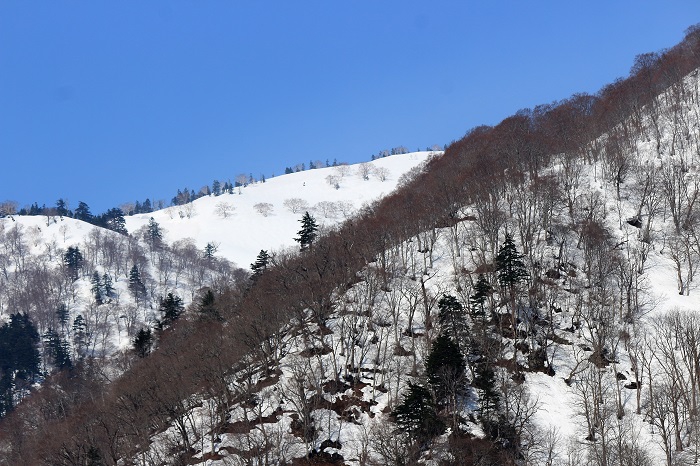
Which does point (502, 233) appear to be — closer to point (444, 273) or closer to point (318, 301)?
point (444, 273)

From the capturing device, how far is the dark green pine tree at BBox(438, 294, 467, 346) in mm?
51250

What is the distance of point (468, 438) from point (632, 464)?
469 inches

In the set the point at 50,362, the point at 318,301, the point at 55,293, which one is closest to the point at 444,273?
the point at 318,301

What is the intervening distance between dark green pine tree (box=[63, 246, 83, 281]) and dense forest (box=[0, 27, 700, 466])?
307ft

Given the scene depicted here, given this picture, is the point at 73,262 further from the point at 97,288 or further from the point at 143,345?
the point at 143,345

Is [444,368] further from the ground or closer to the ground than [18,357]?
closer to the ground

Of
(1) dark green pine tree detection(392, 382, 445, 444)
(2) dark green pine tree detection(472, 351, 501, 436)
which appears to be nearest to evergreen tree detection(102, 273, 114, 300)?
(2) dark green pine tree detection(472, 351, 501, 436)

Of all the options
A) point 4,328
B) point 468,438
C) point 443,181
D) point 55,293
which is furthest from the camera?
point 55,293

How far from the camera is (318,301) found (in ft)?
188

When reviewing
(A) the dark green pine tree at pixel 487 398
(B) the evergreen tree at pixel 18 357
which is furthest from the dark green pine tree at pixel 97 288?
(A) the dark green pine tree at pixel 487 398

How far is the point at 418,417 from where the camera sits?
40000 millimetres

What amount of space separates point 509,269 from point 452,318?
9.00 meters

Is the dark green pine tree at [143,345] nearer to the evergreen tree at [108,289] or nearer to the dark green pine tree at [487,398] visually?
the dark green pine tree at [487,398]

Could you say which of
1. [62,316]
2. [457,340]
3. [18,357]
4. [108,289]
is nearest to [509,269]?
[457,340]
